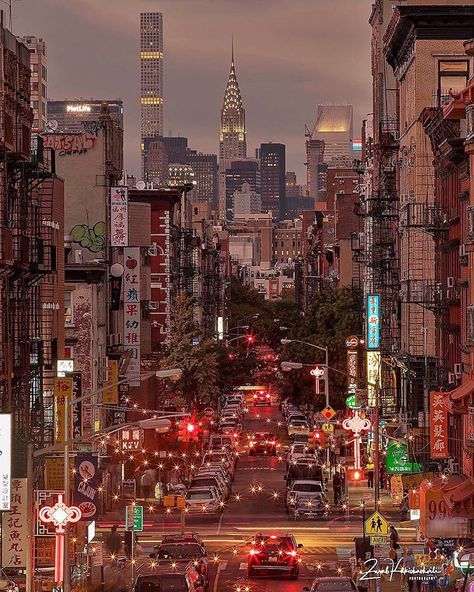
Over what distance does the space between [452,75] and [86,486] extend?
35.4 metres

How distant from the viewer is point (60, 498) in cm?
4331

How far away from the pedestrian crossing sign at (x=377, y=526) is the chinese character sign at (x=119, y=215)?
43.4m

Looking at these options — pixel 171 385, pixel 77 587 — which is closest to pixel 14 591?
pixel 77 587

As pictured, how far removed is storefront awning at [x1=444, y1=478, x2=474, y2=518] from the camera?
173 ft

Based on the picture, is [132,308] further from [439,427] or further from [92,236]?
[439,427]

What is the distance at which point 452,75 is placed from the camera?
81.8 m

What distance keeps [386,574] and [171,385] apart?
210 ft

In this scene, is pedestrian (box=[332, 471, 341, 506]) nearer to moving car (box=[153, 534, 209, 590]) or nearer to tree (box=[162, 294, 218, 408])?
moving car (box=[153, 534, 209, 590])

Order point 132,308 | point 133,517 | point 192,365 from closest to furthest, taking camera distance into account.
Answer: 1. point 133,517
2. point 132,308
3. point 192,365

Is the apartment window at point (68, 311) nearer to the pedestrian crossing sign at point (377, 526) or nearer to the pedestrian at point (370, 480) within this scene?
the pedestrian at point (370, 480)

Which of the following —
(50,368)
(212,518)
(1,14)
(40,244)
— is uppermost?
(1,14)

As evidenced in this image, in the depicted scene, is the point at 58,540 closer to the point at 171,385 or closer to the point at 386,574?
the point at 386,574

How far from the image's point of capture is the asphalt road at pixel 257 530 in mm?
53938

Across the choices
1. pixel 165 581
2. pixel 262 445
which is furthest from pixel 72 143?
pixel 165 581
